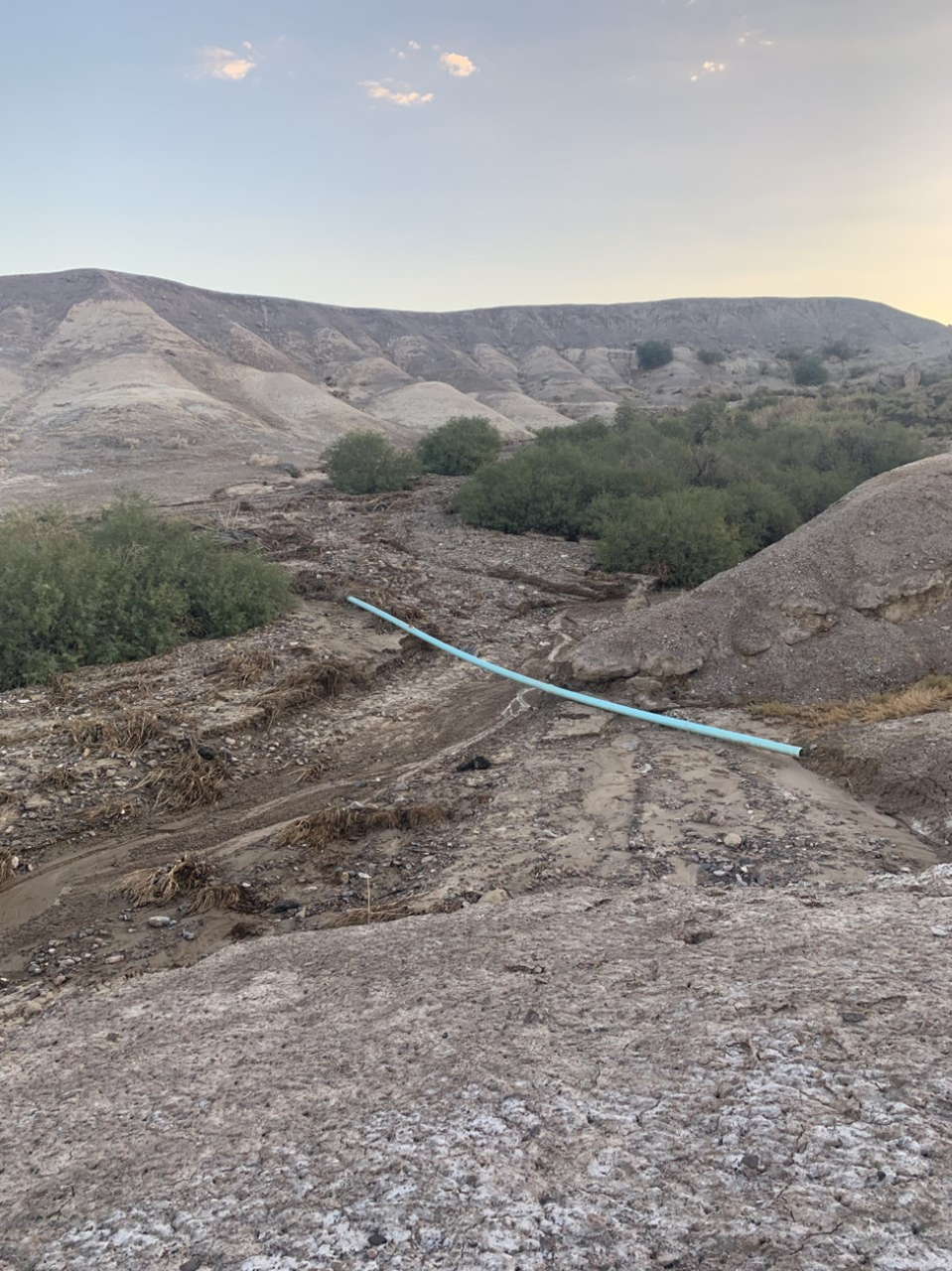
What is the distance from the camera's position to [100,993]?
12.7ft

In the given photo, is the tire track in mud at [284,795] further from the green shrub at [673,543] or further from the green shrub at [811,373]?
the green shrub at [811,373]

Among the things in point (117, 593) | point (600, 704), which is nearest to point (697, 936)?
point (600, 704)

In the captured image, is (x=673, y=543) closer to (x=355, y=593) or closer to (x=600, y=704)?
(x=355, y=593)

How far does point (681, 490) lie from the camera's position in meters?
15.5

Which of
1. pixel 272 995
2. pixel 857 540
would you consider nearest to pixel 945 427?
pixel 857 540

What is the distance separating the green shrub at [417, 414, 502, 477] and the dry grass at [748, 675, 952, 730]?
52.2 feet

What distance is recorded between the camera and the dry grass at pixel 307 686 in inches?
299

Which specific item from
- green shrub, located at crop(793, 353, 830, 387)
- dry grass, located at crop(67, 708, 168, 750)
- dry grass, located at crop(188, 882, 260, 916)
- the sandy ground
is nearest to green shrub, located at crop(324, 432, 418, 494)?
the sandy ground

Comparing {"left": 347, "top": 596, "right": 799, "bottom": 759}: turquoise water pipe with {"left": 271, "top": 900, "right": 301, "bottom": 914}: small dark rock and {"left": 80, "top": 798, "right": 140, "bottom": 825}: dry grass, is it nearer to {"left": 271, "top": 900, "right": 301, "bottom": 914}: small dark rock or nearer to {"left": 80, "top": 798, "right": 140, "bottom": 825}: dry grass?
{"left": 271, "top": 900, "right": 301, "bottom": 914}: small dark rock

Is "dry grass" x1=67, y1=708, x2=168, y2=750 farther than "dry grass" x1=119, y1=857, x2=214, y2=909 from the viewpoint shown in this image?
Yes

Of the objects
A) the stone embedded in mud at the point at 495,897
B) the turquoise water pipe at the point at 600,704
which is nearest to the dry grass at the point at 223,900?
the stone embedded in mud at the point at 495,897

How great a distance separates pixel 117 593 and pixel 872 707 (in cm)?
761

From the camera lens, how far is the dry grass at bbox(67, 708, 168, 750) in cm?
651

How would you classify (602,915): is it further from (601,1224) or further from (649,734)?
(649,734)
